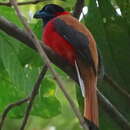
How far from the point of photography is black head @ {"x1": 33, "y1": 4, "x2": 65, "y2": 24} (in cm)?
417

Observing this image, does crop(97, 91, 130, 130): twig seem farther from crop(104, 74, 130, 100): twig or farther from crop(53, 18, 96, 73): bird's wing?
crop(53, 18, 96, 73): bird's wing

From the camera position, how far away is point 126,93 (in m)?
3.33

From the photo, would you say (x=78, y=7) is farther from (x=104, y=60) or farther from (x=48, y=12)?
(x=48, y=12)

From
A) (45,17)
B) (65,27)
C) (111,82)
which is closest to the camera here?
(111,82)

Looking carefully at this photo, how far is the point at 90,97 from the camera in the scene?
3174mm

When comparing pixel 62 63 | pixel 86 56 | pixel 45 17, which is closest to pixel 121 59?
pixel 86 56

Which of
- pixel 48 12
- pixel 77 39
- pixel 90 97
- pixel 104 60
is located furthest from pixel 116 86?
pixel 48 12

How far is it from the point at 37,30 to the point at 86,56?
412 millimetres

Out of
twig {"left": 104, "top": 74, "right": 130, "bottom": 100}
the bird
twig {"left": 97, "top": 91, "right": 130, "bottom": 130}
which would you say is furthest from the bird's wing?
twig {"left": 97, "top": 91, "right": 130, "bottom": 130}

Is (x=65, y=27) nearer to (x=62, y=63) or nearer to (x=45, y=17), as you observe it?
(x=45, y=17)

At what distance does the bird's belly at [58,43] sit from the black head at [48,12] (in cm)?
21

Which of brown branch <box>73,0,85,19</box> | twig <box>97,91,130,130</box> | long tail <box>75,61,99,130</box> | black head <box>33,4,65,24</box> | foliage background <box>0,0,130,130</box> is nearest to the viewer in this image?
long tail <box>75,61,99,130</box>

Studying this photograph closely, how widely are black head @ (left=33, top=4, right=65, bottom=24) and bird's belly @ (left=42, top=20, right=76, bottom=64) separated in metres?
0.21

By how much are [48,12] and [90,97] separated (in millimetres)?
1288
